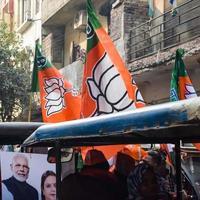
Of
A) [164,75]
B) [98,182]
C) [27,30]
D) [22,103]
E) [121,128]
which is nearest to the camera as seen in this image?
[121,128]

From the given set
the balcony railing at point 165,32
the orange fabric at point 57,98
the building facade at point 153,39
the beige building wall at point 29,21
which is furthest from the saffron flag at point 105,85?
the beige building wall at point 29,21

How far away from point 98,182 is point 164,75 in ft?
27.4

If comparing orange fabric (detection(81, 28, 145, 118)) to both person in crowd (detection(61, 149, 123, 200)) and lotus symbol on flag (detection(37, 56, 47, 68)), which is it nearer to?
person in crowd (detection(61, 149, 123, 200))

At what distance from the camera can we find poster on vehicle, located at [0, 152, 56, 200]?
5.01 m

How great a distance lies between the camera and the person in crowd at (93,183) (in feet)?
14.9

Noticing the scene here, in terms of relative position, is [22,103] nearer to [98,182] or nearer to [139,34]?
[139,34]

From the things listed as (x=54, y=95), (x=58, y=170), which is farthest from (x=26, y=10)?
(x=58, y=170)

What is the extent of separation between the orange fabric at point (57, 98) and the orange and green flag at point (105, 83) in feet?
4.78

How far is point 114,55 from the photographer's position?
6.33m

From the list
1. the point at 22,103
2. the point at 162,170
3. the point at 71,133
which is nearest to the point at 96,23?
the point at 162,170

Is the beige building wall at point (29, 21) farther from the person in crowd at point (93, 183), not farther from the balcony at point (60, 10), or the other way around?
the person in crowd at point (93, 183)

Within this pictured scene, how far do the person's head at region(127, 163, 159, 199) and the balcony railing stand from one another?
6.98 m

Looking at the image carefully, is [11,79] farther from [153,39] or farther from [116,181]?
[116,181]

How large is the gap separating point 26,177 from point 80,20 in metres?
13.4
